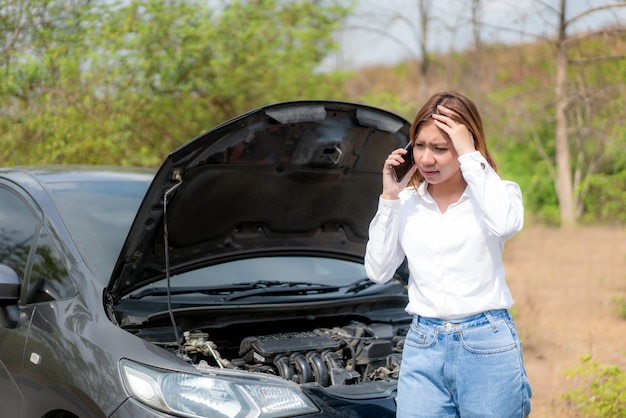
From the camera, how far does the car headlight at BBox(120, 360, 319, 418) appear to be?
2515mm

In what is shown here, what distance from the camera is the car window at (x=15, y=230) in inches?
135

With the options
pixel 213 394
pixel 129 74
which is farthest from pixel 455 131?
pixel 129 74

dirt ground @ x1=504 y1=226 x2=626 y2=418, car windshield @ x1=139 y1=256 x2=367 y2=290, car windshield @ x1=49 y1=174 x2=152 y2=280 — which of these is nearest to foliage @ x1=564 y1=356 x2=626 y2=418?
dirt ground @ x1=504 y1=226 x2=626 y2=418

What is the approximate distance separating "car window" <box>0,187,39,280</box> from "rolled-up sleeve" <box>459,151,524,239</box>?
2090 mm

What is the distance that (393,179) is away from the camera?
2543mm

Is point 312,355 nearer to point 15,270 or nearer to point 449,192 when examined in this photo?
point 449,192

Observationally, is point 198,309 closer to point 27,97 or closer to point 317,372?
point 317,372

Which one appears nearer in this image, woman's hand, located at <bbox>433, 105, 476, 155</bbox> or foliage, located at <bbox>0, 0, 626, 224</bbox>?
woman's hand, located at <bbox>433, 105, 476, 155</bbox>

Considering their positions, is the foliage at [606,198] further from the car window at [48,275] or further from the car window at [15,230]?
the car window at [48,275]

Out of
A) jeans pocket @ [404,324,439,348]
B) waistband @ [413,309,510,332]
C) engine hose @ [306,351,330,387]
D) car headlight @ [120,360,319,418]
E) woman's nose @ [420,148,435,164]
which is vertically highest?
woman's nose @ [420,148,435,164]

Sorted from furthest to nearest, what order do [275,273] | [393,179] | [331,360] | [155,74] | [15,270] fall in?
1. [155,74]
2. [275,273]
3. [15,270]
4. [331,360]
5. [393,179]

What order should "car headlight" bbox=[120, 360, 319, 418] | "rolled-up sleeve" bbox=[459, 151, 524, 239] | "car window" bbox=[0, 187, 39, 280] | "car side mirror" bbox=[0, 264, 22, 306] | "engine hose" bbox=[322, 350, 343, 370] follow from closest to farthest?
"rolled-up sleeve" bbox=[459, 151, 524, 239] < "car headlight" bbox=[120, 360, 319, 418] < "car side mirror" bbox=[0, 264, 22, 306] < "engine hose" bbox=[322, 350, 343, 370] < "car window" bbox=[0, 187, 39, 280]

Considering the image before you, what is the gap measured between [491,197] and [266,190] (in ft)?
5.13

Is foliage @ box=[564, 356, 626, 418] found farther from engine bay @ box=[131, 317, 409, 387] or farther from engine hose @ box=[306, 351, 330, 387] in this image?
engine hose @ box=[306, 351, 330, 387]
